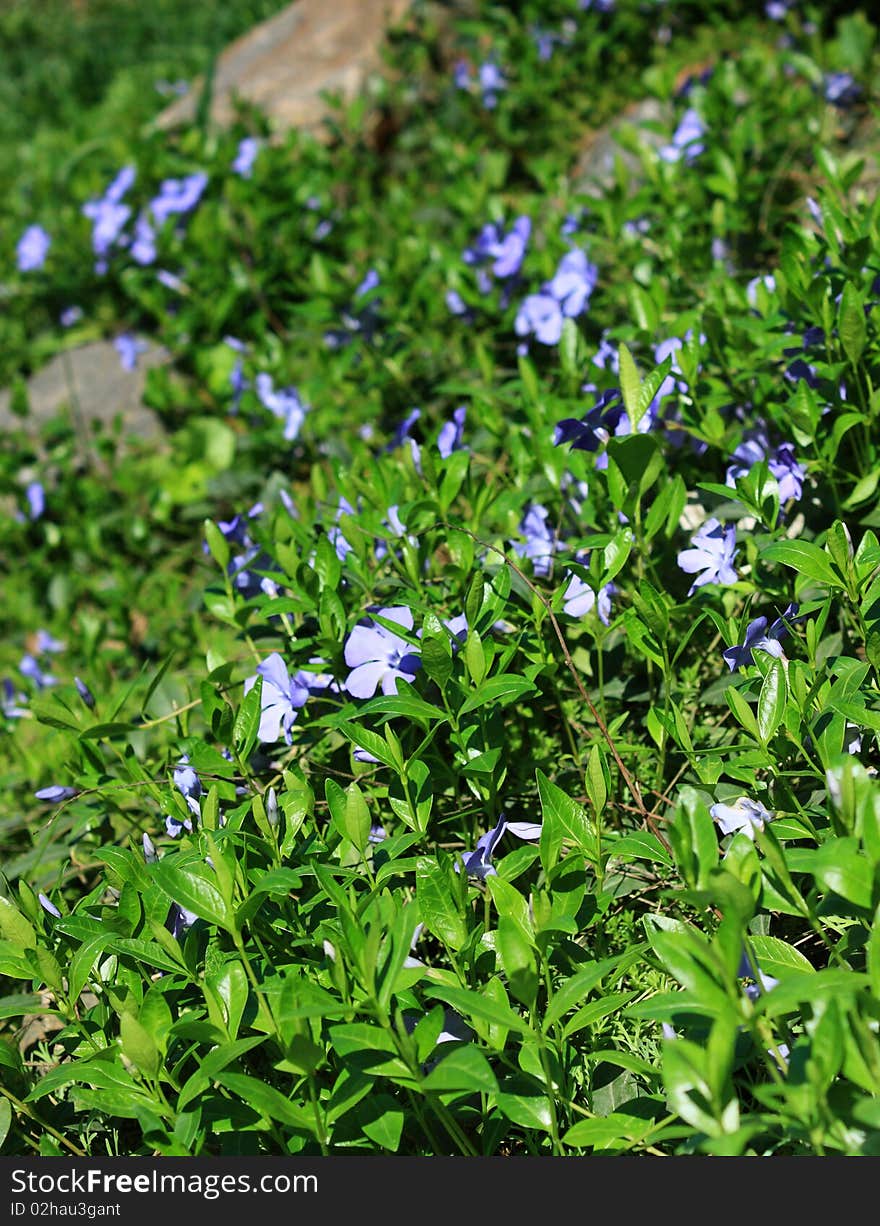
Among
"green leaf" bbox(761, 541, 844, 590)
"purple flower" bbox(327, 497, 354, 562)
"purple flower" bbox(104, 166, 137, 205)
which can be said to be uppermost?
"purple flower" bbox(104, 166, 137, 205)

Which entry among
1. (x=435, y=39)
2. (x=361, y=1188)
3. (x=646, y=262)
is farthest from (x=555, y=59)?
(x=361, y=1188)

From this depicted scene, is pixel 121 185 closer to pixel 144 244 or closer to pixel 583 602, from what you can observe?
pixel 144 244

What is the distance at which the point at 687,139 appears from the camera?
3111 millimetres

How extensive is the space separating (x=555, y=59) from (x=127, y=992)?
3.74m

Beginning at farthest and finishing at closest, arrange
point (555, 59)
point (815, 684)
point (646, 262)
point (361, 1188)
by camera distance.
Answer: point (555, 59) < point (646, 262) < point (815, 684) < point (361, 1188)

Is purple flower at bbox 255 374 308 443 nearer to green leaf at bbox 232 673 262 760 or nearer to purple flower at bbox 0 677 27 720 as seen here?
purple flower at bbox 0 677 27 720

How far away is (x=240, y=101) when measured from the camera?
4.43 m

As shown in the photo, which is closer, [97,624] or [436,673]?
[436,673]

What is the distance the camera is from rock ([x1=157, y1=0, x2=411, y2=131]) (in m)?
4.54

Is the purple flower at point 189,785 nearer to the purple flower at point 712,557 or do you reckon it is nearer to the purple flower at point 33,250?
the purple flower at point 712,557

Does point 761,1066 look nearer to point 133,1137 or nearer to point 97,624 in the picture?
point 133,1137

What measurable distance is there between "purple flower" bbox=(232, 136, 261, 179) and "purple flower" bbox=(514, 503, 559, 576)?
2.54 metres

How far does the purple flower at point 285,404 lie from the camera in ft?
9.86

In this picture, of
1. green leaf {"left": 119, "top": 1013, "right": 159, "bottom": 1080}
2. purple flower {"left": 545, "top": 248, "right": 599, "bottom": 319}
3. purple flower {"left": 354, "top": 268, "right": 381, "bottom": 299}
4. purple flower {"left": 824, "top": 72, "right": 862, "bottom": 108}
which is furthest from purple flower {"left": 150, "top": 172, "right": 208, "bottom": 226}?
green leaf {"left": 119, "top": 1013, "right": 159, "bottom": 1080}
